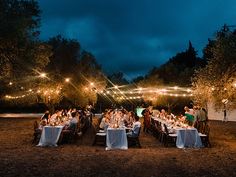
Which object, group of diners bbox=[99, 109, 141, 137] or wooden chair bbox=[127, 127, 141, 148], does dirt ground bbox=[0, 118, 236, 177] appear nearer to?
wooden chair bbox=[127, 127, 141, 148]

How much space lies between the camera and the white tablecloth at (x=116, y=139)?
1386 cm

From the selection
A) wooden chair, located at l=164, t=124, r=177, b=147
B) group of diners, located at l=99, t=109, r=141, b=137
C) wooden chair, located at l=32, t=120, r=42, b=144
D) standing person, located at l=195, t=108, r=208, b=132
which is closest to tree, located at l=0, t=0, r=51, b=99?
wooden chair, located at l=32, t=120, r=42, b=144

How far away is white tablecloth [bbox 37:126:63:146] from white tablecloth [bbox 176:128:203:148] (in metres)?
4.87

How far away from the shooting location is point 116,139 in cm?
1396

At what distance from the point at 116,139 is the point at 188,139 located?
288cm

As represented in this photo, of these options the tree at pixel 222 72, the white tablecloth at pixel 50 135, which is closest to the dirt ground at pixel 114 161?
the white tablecloth at pixel 50 135

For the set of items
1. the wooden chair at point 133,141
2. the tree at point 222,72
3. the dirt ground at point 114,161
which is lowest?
the dirt ground at point 114,161

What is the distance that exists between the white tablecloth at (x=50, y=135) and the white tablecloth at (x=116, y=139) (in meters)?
2.22

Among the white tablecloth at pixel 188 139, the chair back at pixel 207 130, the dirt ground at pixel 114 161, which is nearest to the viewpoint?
the dirt ground at pixel 114 161

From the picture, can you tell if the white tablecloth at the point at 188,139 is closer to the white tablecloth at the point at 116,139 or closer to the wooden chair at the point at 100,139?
the white tablecloth at the point at 116,139

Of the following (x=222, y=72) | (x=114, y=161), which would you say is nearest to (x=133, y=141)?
(x=114, y=161)

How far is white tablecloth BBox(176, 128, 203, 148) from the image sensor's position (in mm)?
14227

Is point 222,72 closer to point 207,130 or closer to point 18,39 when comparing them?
point 207,130

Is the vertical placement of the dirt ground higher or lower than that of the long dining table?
lower
